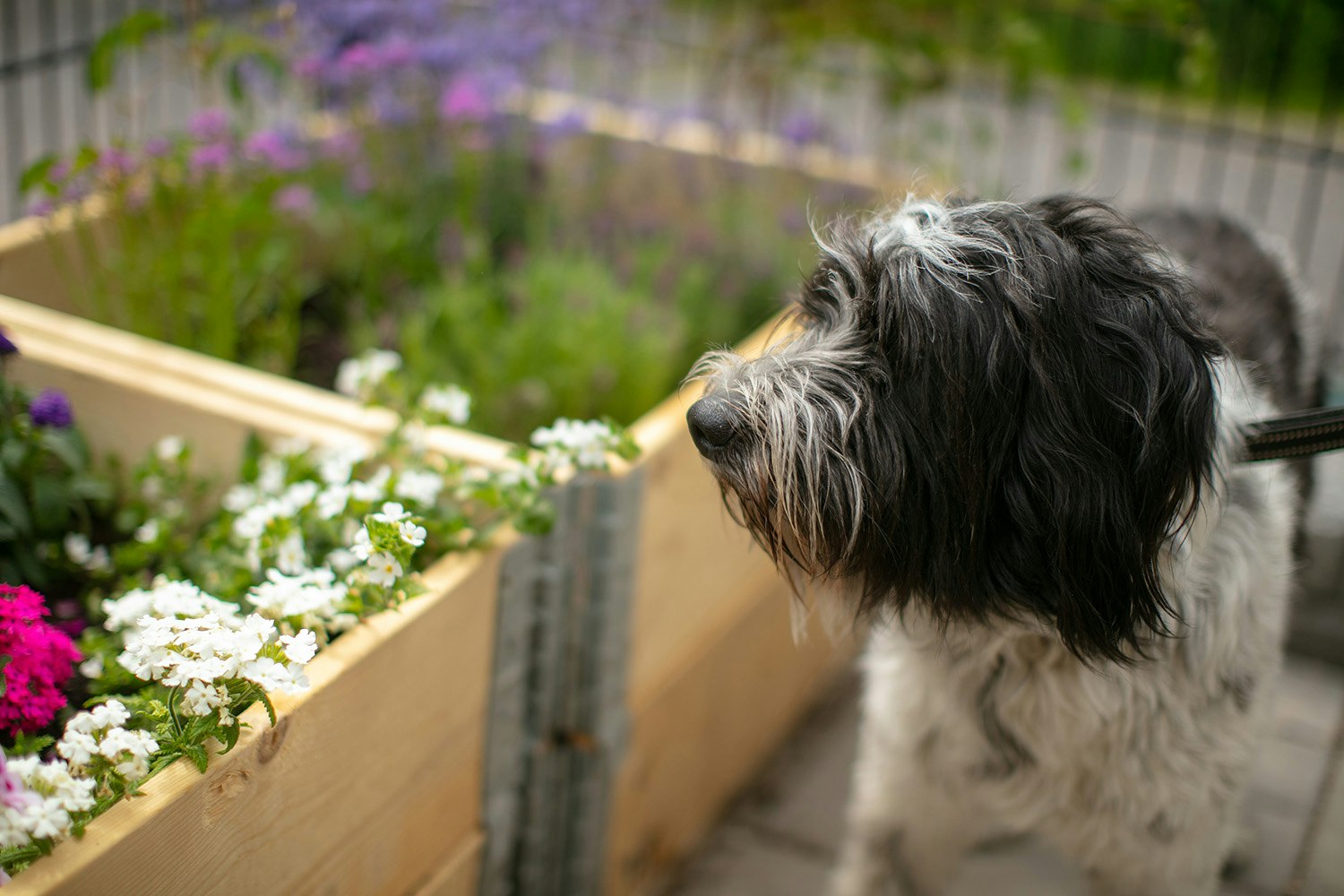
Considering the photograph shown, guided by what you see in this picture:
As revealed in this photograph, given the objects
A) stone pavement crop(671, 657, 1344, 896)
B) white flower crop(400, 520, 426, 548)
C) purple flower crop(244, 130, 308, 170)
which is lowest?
stone pavement crop(671, 657, 1344, 896)

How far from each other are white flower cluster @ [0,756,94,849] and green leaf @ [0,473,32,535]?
2.59 ft

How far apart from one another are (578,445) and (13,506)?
99cm

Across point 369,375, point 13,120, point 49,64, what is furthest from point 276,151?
point 369,375

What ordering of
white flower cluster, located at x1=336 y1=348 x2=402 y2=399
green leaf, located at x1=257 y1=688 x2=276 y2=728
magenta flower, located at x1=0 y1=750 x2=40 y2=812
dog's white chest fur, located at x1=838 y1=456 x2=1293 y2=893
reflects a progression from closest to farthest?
magenta flower, located at x1=0 y1=750 x2=40 y2=812 → green leaf, located at x1=257 y1=688 x2=276 y2=728 → dog's white chest fur, located at x1=838 y1=456 x2=1293 y2=893 → white flower cluster, located at x1=336 y1=348 x2=402 y2=399

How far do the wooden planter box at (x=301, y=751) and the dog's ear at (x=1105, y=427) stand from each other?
38.0 inches

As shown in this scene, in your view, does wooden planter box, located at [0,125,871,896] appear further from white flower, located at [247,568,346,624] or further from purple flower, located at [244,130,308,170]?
purple flower, located at [244,130,308,170]

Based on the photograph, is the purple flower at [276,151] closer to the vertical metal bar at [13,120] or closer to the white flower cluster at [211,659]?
the vertical metal bar at [13,120]

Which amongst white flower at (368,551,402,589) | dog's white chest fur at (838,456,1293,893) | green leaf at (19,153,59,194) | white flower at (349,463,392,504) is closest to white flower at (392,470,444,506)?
white flower at (349,463,392,504)

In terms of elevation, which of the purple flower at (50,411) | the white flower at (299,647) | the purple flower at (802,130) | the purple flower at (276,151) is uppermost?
the purple flower at (802,130)

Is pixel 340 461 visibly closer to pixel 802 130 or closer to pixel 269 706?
pixel 269 706

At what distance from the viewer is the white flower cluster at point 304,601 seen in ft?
5.70

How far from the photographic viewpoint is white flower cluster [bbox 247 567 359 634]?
5.70ft

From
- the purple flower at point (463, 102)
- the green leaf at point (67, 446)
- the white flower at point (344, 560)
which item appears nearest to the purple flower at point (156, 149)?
the purple flower at point (463, 102)

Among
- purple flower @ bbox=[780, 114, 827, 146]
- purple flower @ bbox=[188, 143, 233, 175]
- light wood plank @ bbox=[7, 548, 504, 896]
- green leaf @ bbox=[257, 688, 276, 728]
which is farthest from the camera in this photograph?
purple flower @ bbox=[780, 114, 827, 146]
